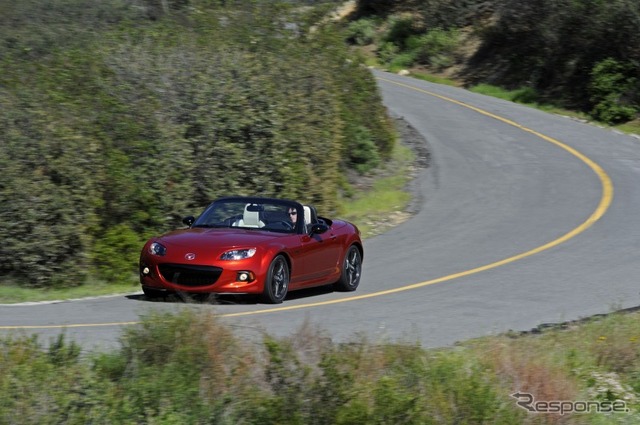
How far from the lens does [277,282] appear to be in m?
14.2

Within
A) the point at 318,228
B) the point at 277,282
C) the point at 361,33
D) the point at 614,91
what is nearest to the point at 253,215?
the point at 318,228

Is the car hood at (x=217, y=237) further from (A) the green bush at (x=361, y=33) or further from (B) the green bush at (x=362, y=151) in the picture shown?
(A) the green bush at (x=361, y=33)

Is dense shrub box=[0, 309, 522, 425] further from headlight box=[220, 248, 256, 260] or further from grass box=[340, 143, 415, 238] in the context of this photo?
grass box=[340, 143, 415, 238]

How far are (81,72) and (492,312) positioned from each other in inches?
341

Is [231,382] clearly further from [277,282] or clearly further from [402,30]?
[402,30]

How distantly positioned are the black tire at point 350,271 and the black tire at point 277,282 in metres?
1.48

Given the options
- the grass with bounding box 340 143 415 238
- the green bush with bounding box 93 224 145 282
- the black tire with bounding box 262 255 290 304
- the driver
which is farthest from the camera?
the grass with bounding box 340 143 415 238

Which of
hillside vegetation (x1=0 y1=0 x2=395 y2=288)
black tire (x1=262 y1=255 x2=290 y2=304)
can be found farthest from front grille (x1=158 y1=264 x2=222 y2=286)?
hillside vegetation (x1=0 y1=0 x2=395 y2=288)

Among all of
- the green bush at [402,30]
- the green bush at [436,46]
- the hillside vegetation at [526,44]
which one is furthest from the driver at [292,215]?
the green bush at [402,30]

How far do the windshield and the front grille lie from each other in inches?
58.3

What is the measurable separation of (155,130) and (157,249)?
4.24 meters

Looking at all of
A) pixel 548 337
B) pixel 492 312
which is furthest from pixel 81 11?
pixel 548 337

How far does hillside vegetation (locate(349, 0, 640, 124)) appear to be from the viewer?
37.1 metres

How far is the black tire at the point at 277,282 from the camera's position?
1391 centimetres
